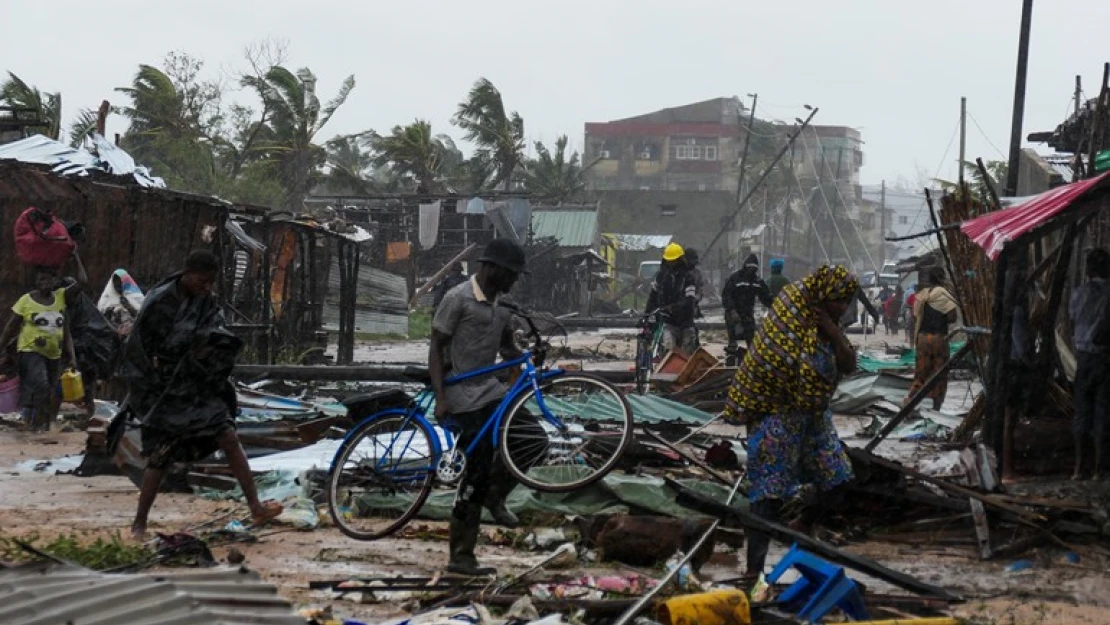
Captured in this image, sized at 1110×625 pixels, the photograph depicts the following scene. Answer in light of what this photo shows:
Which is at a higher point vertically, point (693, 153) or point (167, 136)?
point (693, 153)

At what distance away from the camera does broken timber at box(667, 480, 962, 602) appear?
20.0ft

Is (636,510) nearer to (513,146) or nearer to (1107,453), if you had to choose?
(1107,453)

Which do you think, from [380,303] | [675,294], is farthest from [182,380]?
[380,303]

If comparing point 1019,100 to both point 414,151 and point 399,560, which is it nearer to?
point 399,560

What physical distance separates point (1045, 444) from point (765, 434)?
4721mm

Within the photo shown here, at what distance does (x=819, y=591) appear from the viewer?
5582 mm

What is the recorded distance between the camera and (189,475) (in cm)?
946

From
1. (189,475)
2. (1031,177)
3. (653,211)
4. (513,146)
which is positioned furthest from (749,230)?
(189,475)

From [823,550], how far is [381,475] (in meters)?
2.70

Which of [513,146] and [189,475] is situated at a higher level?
[513,146]

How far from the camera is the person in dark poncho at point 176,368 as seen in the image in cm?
758

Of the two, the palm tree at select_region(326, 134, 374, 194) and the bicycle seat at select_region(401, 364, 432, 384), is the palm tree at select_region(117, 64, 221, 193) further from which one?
the bicycle seat at select_region(401, 364, 432, 384)

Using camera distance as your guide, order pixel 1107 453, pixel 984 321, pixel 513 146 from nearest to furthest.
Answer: pixel 1107 453, pixel 984 321, pixel 513 146

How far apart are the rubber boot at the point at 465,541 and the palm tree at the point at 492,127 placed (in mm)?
46187
